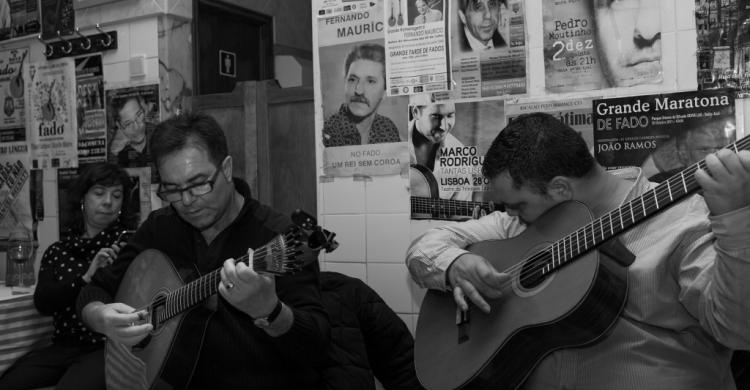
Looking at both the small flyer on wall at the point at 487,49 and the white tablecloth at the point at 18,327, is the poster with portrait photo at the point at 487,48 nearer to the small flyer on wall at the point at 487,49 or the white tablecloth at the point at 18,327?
the small flyer on wall at the point at 487,49

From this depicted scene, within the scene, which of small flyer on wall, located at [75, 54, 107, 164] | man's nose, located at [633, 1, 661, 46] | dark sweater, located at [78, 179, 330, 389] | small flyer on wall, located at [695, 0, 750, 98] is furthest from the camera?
small flyer on wall, located at [75, 54, 107, 164]

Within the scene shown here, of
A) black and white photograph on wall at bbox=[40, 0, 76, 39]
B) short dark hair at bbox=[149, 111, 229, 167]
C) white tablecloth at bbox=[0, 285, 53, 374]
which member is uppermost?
black and white photograph on wall at bbox=[40, 0, 76, 39]

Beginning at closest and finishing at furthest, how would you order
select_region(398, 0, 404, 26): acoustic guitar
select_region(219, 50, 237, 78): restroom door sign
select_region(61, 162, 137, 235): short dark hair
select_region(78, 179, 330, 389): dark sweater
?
select_region(78, 179, 330, 389): dark sweater
select_region(398, 0, 404, 26): acoustic guitar
select_region(61, 162, 137, 235): short dark hair
select_region(219, 50, 237, 78): restroom door sign

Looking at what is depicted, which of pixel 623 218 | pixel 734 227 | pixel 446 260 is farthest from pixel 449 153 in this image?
pixel 734 227

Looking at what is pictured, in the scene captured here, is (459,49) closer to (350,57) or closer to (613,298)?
(350,57)

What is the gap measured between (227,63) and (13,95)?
4.08 ft

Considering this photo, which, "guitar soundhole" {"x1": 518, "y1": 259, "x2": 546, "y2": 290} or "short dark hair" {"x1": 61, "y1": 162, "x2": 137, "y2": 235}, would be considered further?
"short dark hair" {"x1": 61, "y1": 162, "x2": 137, "y2": 235}

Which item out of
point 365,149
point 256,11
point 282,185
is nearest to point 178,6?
point 256,11

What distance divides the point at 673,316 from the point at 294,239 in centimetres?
87

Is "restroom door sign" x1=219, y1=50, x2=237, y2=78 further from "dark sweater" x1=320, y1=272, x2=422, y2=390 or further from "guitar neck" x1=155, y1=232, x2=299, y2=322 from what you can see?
"guitar neck" x1=155, y1=232, x2=299, y2=322

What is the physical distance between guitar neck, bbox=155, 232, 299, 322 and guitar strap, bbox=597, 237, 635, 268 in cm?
71

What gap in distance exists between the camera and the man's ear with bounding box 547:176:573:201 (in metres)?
1.69

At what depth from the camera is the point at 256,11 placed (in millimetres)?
3873

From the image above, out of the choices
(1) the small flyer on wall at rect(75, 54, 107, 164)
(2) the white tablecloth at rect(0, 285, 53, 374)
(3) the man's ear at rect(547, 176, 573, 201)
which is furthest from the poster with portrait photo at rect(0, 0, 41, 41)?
(3) the man's ear at rect(547, 176, 573, 201)
